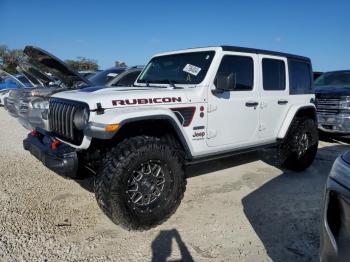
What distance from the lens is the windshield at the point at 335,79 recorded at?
9.09 m

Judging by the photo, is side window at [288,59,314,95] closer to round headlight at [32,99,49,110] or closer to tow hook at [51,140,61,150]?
tow hook at [51,140,61,150]

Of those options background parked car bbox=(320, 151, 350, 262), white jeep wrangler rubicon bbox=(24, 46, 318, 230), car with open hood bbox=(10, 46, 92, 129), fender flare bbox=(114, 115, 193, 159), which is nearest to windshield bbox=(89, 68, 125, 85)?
car with open hood bbox=(10, 46, 92, 129)

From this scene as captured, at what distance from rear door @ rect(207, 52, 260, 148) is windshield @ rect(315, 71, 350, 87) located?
18.1 feet

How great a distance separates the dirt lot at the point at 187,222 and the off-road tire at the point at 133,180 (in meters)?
0.17

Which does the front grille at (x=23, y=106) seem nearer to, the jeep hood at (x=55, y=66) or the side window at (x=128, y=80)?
the jeep hood at (x=55, y=66)

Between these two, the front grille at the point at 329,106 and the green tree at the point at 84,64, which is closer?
the front grille at the point at 329,106

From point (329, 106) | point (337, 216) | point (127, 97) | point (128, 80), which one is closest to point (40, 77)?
point (128, 80)

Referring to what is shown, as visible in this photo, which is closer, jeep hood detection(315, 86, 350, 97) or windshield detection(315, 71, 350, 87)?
jeep hood detection(315, 86, 350, 97)

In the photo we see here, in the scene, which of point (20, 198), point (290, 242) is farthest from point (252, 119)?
point (20, 198)

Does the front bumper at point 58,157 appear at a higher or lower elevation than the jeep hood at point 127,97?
lower

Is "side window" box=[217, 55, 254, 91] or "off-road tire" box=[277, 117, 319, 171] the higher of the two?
"side window" box=[217, 55, 254, 91]

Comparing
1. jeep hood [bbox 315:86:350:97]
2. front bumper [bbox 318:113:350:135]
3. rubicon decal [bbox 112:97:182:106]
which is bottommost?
front bumper [bbox 318:113:350:135]

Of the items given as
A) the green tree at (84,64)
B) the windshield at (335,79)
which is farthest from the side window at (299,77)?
the green tree at (84,64)

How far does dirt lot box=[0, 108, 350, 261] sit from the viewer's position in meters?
2.99
